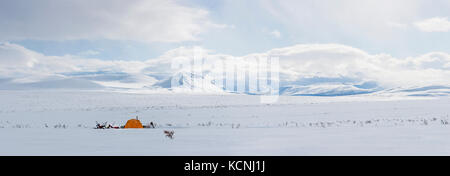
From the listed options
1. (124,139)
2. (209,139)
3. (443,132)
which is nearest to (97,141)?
(124,139)

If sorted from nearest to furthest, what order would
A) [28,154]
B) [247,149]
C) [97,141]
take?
[28,154] → [247,149] → [97,141]

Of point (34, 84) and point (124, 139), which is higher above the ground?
point (34, 84)

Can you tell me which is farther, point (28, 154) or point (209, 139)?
point (209, 139)

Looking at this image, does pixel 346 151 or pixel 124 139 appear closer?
pixel 346 151

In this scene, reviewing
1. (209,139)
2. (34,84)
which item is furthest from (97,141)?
(34,84)

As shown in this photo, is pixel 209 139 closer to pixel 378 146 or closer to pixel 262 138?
pixel 262 138

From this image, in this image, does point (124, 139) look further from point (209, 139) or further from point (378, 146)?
point (378, 146)

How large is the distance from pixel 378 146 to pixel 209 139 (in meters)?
4.58

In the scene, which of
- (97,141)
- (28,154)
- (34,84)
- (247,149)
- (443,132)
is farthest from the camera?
(34,84)
